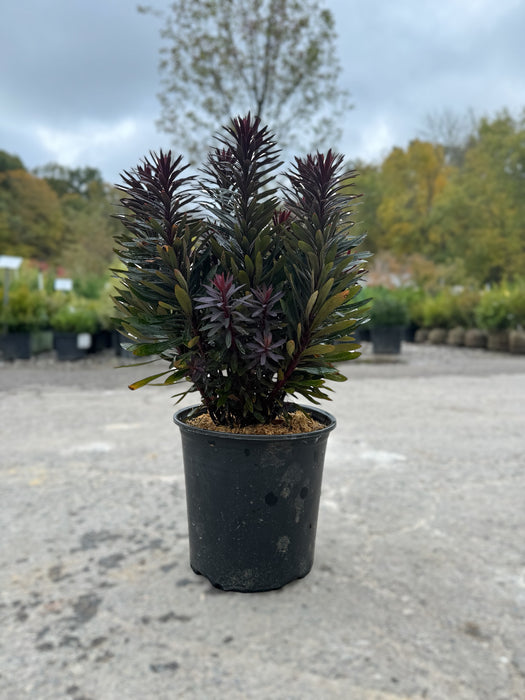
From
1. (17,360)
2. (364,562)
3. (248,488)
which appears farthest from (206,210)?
(17,360)

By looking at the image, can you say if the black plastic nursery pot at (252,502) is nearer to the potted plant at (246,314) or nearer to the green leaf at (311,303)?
the potted plant at (246,314)

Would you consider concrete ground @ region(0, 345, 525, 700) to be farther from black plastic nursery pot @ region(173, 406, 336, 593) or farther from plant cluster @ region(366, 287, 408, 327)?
plant cluster @ region(366, 287, 408, 327)

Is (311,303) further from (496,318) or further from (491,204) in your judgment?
(491,204)

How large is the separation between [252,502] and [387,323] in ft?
27.0

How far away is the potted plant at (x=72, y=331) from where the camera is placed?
28.8 feet

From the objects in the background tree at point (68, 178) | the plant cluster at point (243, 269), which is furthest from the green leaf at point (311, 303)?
the background tree at point (68, 178)

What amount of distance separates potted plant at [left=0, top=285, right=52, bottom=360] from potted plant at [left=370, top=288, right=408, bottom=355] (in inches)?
234

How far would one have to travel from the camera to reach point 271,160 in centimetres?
161

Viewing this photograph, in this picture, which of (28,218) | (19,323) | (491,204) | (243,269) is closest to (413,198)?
(491,204)

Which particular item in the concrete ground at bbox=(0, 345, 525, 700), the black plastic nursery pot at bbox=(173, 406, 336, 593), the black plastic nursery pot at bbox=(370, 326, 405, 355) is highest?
the black plastic nursery pot at bbox=(370, 326, 405, 355)

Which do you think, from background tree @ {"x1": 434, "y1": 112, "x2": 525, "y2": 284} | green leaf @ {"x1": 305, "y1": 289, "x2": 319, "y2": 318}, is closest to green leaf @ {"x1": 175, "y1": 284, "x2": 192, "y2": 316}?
green leaf @ {"x1": 305, "y1": 289, "x2": 319, "y2": 318}

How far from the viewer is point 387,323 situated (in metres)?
9.52

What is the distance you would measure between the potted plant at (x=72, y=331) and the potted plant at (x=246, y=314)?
298 inches

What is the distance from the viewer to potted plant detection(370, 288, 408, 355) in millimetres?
9438
